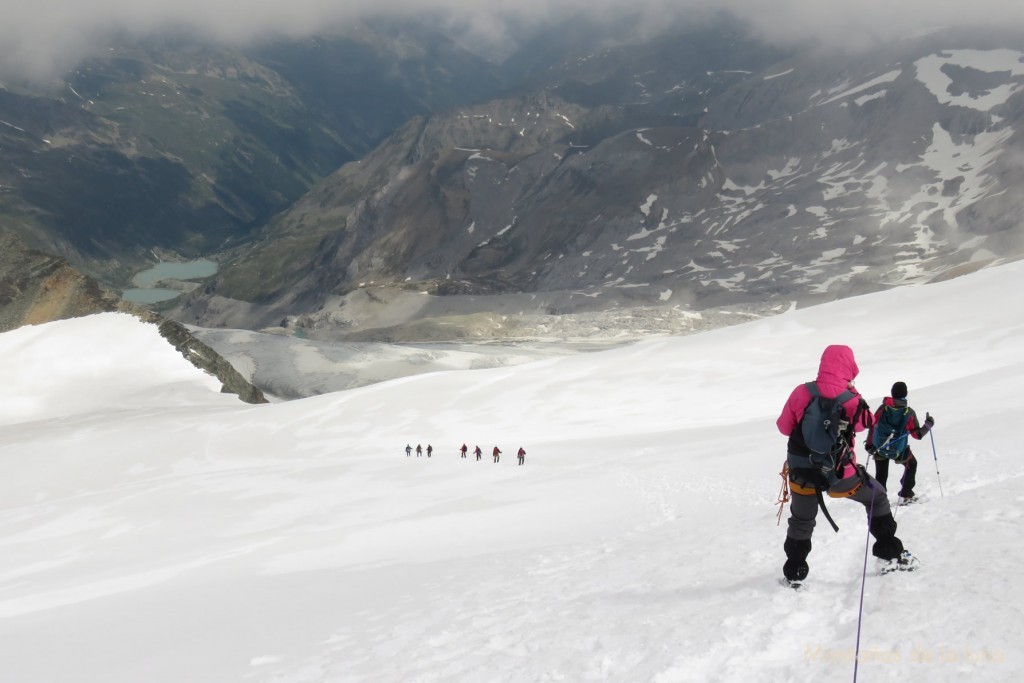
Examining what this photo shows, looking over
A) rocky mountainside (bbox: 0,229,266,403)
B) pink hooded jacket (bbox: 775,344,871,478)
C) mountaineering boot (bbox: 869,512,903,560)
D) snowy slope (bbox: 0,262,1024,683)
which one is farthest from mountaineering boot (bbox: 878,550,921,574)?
rocky mountainside (bbox: 0,229,266,403)

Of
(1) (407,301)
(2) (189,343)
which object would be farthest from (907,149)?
(2) (189,343)

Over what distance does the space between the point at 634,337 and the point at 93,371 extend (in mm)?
76507

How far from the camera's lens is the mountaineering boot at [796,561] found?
8328mm

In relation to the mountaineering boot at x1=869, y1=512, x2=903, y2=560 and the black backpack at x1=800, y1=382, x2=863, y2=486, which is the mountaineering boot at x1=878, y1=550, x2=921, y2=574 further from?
the black backpack at x1=800, y1=382, x2=863, y2=486

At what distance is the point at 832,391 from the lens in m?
8.12

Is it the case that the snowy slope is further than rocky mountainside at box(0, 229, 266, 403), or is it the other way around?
rocky mountainside at box(0, 229, 266, 403)

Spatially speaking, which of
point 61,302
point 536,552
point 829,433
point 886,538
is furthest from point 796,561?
point 61,302

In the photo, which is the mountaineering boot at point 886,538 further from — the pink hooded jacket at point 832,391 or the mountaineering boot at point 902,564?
the pink hooded jacket at point 832,391

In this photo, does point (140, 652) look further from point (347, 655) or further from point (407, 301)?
point (407, 301)

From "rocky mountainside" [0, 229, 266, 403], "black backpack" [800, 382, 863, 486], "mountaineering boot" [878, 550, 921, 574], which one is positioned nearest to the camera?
"black backpack" [800, 382, 863, 486]

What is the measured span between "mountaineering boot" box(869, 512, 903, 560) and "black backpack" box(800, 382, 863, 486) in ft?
2.43

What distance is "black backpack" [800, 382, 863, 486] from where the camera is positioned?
805cm

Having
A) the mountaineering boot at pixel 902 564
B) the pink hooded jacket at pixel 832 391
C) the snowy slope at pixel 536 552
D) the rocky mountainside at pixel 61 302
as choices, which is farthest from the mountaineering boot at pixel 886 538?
the rocky mountainside at pixel 61 302

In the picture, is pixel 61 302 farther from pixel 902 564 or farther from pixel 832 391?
pixel 902 564
